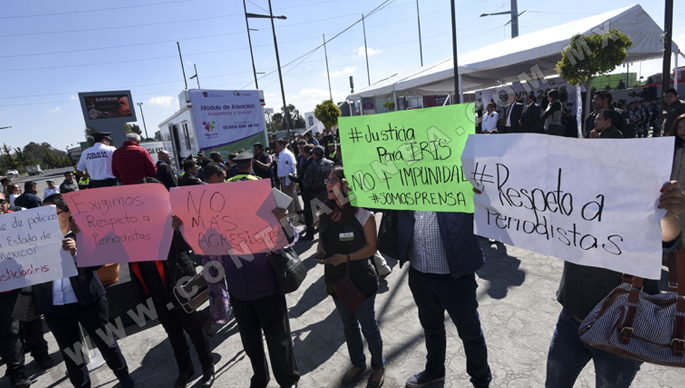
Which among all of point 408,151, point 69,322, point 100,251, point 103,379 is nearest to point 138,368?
point 103,379

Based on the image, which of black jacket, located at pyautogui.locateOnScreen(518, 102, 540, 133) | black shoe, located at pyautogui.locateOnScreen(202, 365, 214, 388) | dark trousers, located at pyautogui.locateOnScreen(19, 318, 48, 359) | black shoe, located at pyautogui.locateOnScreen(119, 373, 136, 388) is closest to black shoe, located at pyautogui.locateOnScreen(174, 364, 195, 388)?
black shoe, located at pyautogui.locateOnScreen(202, 365, 214, 388)

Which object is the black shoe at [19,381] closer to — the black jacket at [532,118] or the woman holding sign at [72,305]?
the woman holding sign at [72,305]

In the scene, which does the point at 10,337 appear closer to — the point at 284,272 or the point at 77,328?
the point at 77,328

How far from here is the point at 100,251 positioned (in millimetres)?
2756

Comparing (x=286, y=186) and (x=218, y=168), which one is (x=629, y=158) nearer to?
(x=218, y=168)

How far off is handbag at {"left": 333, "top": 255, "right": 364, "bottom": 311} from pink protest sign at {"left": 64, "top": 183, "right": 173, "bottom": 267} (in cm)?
135

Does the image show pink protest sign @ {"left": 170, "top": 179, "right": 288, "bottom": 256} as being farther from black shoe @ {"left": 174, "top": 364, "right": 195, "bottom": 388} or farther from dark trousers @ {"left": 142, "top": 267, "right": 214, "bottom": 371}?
black shoe @ {"left": 174, "top": 364, "right": 195, "bottom": 388}

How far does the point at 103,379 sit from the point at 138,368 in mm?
319

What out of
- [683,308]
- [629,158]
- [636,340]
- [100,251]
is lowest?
[636,340]

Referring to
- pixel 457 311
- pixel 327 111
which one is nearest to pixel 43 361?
pixel 457 311

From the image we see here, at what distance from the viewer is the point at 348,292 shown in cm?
261

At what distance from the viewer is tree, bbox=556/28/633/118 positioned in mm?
7988

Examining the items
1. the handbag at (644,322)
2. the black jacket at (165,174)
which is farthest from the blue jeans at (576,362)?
the black jacket at (165,174)

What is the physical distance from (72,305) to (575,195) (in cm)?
366
